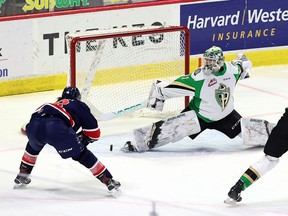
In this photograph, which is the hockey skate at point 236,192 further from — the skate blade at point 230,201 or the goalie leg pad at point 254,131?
the goalie leg pad at point 254,131

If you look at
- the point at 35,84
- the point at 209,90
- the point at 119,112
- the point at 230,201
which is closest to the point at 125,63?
the point at 35,84

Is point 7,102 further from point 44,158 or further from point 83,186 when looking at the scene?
point 83,186

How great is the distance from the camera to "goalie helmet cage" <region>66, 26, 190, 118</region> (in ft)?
31.9

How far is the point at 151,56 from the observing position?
34.9ft

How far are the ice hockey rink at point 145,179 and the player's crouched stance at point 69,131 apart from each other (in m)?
0.23

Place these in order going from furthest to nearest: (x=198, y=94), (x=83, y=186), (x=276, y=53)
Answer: (x=276, y=53)
(x=198, y=94)
(x=83, y=186)

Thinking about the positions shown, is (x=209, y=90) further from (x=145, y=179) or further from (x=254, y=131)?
(x=145, y=179)

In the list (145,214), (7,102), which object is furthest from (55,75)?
(145,214)

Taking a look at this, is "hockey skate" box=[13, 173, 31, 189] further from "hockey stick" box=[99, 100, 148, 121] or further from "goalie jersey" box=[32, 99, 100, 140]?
"hockey stick" box=[99, 100, 148, 121]

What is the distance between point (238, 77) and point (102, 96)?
1625 mm

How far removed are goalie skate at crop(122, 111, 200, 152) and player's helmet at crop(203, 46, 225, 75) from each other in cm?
39

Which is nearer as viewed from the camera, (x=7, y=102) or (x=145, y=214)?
(x=145, y=214)

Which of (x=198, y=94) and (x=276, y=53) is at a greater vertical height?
(x=198, y=94)

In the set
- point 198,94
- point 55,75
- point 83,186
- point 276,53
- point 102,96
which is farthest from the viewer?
point 276,53
